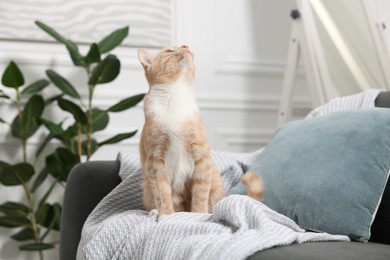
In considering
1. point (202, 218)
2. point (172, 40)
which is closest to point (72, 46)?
point (172, 40)

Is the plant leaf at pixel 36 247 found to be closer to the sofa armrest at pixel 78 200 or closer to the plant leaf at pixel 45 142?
the plant leaf at pixel 45 142

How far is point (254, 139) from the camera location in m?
2.99

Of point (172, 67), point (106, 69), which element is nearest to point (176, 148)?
point (172, 67)

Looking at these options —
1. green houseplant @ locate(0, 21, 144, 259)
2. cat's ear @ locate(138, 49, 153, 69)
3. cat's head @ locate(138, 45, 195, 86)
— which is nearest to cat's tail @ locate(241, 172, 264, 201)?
cat's head @ locate(138, 45, 195, 86)

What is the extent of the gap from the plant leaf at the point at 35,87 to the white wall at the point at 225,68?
147 mm

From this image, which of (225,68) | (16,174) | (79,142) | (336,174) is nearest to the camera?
(336,174)

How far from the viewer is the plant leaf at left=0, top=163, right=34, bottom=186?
2.32 meters

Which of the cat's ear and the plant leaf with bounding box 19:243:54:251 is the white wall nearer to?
the plant leaf with bounding box 19:243:54:251

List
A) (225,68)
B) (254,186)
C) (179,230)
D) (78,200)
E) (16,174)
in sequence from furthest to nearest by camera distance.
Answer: (225,68), (16,174), (78,200), (254,186), (179,230)

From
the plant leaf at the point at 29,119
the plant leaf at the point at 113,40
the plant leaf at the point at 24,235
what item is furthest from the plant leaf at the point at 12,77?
the plant leaf at the point at 24,235

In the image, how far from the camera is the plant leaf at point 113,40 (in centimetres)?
248

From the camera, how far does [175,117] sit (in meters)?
1.49

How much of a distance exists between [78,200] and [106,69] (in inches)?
32.3

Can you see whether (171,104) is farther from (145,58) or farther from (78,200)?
(78,200)
